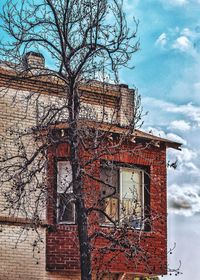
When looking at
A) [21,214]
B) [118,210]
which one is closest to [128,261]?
A: [118,210]

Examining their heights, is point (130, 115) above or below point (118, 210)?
above

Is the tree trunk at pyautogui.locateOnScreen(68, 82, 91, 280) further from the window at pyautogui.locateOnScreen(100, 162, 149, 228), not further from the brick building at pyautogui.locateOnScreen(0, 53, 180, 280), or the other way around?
the window at pyautogui.locateOnScreen(100, 162, 149, 228)

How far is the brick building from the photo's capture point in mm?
25797

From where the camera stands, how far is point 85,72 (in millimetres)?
23219

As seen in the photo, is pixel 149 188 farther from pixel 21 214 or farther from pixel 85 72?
pixel 85 72

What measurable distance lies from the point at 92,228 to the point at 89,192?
4.35 feet

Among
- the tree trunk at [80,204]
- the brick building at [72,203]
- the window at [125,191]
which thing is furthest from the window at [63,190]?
the tree trunk at [80,204]

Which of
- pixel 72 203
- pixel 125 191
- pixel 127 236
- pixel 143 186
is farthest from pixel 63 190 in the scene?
pixel 143 186

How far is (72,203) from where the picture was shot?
25.4 m

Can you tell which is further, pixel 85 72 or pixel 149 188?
pixel 149 188

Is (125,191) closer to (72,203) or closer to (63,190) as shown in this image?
(63,190)

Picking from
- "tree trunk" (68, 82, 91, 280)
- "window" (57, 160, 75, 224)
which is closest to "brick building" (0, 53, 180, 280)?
"window" (57, 160, 75, 224)

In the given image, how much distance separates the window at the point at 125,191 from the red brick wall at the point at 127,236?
9.9 inches

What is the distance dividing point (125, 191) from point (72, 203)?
2614 millimetres
